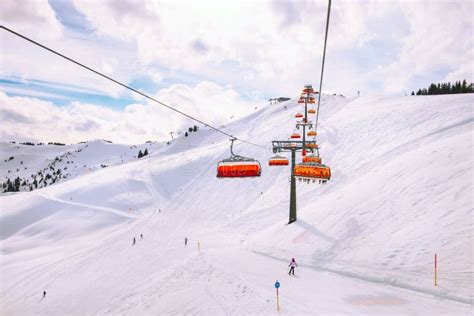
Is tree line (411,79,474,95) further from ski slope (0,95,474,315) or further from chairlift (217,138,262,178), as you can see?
chairlift (217,138,262,178)

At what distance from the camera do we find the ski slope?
1414 cm

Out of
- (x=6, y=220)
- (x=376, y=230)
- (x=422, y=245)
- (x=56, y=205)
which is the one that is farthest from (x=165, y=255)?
(x=6, y=220)

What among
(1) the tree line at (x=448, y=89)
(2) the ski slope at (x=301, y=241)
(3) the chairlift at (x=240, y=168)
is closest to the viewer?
(2) the ski slope at (x=301, y=241)

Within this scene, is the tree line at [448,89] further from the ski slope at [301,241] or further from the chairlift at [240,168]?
the chairlift at [240,168]

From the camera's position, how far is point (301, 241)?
21.6 m

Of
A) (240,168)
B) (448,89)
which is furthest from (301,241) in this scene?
(448,89)

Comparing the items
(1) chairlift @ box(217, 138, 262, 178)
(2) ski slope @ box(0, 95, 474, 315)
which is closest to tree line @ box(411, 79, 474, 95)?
(2) ski slope @ box(0, 95, 474, 315)

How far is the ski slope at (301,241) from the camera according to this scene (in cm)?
1414

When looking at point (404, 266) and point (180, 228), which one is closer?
point (404, 266)

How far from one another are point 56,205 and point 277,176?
46469mm

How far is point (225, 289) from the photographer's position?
15758 millimetres

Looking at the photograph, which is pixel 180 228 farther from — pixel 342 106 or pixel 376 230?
pixel 342 106

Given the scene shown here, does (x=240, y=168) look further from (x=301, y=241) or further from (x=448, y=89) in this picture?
(x=448, y=89)

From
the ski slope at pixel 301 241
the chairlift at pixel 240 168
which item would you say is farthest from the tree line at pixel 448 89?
the chairlift at pixel 240 168
